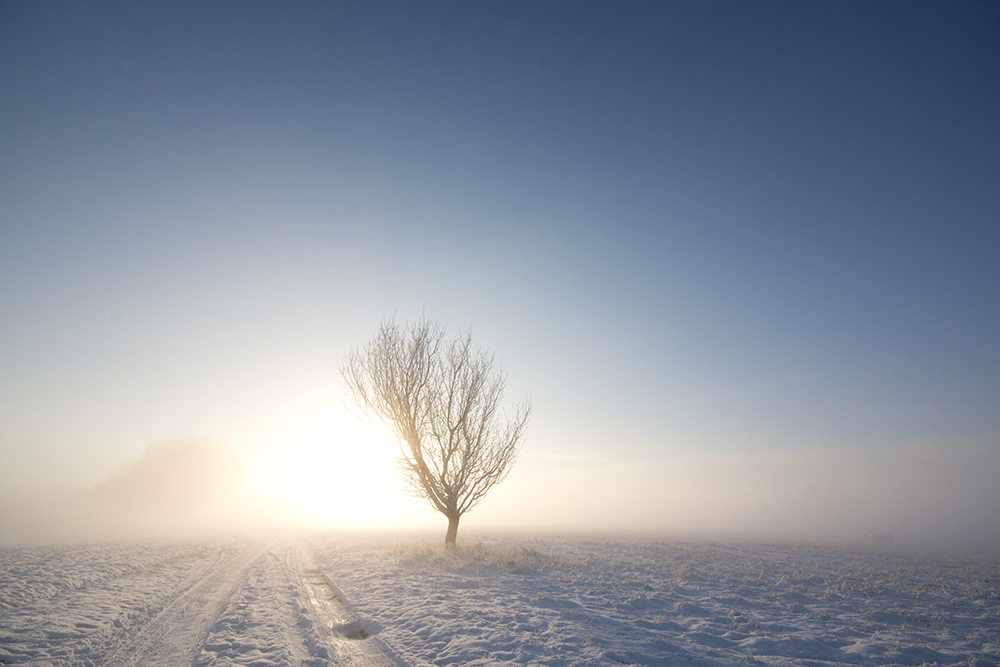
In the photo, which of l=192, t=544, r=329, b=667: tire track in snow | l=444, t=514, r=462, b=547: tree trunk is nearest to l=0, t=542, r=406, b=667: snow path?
l=192, t=544, r=329, b=667: tire track in snow

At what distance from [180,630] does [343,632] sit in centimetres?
323

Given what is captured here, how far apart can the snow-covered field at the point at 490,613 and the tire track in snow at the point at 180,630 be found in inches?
1.9

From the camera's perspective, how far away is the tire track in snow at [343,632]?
247 inches

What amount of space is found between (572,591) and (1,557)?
22770 millimetres

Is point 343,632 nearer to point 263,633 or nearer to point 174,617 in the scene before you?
point 263,633

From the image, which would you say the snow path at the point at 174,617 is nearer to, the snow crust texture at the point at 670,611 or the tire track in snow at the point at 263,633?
the tire track in snow at the point at 263,633

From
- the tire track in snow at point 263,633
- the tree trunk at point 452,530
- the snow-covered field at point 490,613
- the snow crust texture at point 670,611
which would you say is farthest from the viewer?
the tree trunk at point 452,530

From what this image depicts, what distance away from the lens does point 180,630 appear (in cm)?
761

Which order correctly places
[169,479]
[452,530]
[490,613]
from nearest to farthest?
[490,613] < [452,530] < [169,479]

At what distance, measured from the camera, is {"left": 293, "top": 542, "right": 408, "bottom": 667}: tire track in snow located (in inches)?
247

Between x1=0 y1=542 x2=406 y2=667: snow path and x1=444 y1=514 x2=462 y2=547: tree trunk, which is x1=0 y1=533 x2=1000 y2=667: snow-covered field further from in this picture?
x1=444 y1=514 x2=462 y2=547: tree trunk

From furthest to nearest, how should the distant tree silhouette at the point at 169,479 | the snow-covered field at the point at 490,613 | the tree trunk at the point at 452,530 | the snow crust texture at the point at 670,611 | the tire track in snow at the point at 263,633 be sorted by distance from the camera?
the distant tree silhouette at the point at 169,479
the tree trunk at the point at 452,530
the snow crust texture at the point at 670,611
the snow-covered field at the point at 490,613
the tire track in snow at the point at 263,633

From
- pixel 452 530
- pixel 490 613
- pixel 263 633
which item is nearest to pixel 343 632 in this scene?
pixel 263 633

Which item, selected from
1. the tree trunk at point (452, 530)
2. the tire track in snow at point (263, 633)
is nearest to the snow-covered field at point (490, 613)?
the tire track in snow at point (263, 633)
